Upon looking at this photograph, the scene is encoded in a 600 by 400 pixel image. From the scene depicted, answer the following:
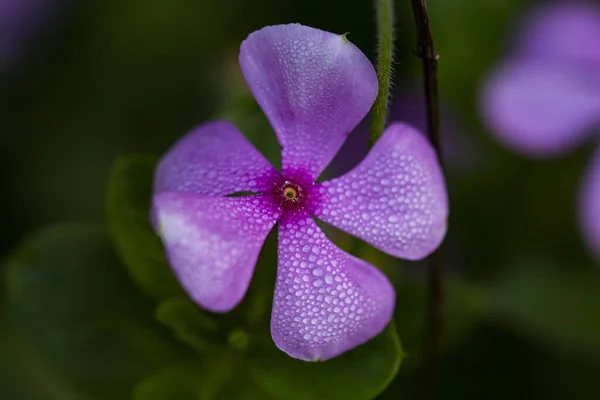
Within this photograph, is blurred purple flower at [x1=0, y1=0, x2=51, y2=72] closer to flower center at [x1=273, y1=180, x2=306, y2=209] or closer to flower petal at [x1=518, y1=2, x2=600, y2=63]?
flower petal at [x1=518, y1=2, x2=600, y2=63]

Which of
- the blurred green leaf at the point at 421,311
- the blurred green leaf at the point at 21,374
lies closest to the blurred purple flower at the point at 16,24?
the blurred green leaf at the point at 21,374

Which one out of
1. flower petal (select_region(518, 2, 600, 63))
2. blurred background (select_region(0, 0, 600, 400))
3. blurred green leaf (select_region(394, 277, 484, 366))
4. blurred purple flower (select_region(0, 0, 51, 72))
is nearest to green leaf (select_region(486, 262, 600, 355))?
blurred background (select_region(0, 0, 600, 400))

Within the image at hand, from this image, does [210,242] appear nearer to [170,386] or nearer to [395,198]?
[395,198]

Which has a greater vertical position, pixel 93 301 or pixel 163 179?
pixel 163 179

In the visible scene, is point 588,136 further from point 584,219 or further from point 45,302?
point 45,302

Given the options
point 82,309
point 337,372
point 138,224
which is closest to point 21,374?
point 82,309

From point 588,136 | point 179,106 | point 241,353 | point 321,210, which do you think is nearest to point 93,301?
point 241,353
